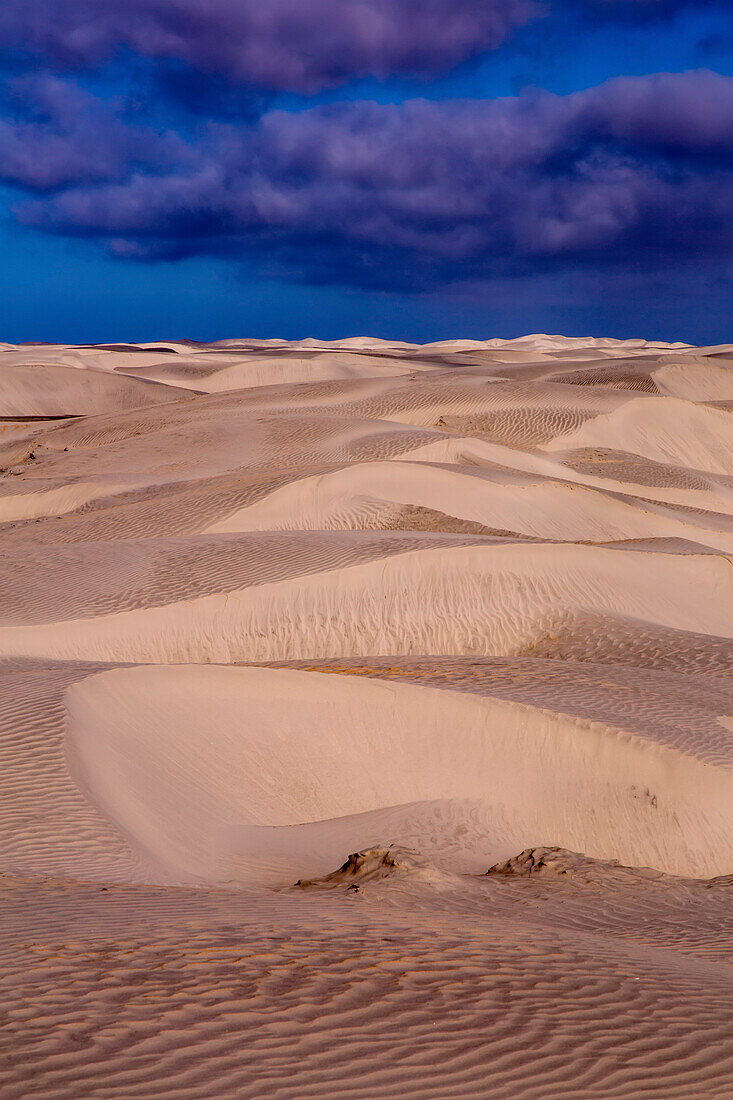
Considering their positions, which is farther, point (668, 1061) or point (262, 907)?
point (262, 907)

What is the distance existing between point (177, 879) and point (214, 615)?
5981mm

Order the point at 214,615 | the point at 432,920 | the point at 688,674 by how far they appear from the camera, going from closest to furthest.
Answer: the point at 432,920 < the point at 688,674 < the point at 214,615

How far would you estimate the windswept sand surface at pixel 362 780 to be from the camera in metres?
2.92

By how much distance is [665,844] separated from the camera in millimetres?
7680

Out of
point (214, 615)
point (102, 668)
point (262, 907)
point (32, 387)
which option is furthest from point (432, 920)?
point (32, 387)

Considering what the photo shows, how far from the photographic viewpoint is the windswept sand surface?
9.57 ft

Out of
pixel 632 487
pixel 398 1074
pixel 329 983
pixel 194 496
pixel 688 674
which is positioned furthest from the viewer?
pixel 632 487

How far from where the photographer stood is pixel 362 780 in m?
8.30

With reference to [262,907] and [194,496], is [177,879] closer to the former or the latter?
[262,907]

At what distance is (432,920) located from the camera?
4.63 metres

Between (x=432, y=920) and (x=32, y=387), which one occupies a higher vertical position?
(x=32, y=387)

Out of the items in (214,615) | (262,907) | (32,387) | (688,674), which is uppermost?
(32,387)

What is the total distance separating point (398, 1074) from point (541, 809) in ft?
18.3

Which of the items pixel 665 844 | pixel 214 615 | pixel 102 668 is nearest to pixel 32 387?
pixel 214 615
